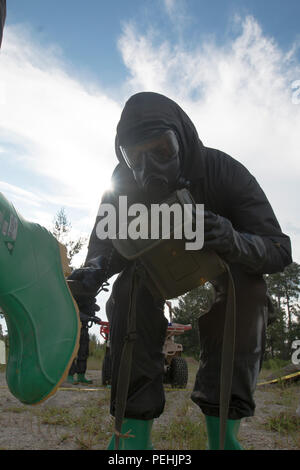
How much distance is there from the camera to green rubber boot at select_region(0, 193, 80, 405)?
1.11 metres

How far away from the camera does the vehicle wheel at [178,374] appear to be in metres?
5.17

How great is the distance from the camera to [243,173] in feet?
5.21

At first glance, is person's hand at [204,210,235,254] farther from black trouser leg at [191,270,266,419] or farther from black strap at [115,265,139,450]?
black strap at [115,265,139,450]

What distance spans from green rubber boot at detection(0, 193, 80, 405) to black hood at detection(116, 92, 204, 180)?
1.99ft

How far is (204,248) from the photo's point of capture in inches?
49.6

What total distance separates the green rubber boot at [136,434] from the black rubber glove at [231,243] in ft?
2.25

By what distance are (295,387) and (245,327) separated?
4.01 meters

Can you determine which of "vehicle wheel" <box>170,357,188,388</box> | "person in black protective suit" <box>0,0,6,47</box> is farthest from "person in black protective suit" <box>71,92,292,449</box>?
"vehicle wheel" <box>170,357,188,388</box>

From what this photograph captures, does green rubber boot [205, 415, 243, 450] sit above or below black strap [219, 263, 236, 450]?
below

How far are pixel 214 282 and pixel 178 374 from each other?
408cm

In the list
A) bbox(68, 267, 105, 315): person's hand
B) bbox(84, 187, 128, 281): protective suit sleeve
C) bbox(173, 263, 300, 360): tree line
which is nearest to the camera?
bbox(68, 267, 105, 315): person's hand

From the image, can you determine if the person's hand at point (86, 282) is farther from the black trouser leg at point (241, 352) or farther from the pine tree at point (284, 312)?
the pine tree at point (284, 312)

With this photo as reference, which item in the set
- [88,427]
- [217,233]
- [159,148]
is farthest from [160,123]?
[88,427]

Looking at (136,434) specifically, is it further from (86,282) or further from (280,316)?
(280,316)
